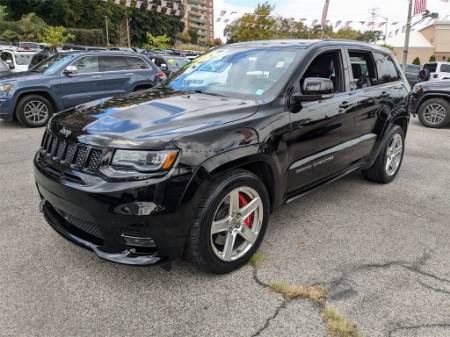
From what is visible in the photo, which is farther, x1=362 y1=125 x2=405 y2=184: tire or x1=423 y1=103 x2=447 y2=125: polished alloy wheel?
x1=423 y1=103 x2=447 y2=125: polished alloy wheel

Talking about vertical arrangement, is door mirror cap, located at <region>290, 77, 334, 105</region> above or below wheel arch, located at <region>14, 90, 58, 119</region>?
above

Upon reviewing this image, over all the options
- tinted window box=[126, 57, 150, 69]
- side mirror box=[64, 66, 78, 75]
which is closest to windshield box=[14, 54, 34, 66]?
tinted window box=[126, 57, 150, 69]

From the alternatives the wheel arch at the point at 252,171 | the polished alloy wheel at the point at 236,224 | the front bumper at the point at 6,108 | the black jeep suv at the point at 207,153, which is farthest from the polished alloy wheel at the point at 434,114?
the front bumper at the point at 6,108

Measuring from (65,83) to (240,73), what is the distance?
651 cm

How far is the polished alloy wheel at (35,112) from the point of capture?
8469mm

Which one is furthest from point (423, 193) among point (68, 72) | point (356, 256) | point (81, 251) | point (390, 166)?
point (68, 72)

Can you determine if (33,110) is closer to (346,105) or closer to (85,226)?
(85,226)

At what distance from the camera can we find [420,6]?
17766mm

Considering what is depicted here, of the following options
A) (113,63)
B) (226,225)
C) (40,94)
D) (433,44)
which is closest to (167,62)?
(113,63)

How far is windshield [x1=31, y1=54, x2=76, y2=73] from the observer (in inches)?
346

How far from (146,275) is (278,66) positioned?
2.09 m

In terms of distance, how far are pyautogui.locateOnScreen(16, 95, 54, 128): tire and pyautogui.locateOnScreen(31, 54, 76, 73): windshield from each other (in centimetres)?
77

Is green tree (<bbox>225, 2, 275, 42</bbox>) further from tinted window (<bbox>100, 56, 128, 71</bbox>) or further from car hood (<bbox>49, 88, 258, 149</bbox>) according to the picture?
car hood (<bbox>49, 88, 258, 149</bbox>)

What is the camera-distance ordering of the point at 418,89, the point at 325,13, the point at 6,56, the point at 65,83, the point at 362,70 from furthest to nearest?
the point at 325,13, the point at 6,56, the point at 418,89, the point at 65,83, the point at 362,70
